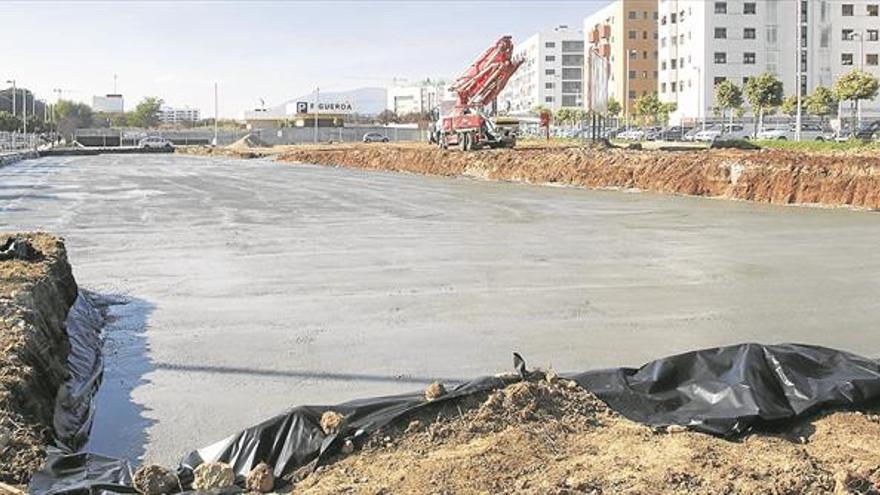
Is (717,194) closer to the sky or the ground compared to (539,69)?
closer to the ground

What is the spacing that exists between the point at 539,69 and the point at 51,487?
5939 inches

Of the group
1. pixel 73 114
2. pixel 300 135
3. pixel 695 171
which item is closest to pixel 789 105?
pixel 695 171

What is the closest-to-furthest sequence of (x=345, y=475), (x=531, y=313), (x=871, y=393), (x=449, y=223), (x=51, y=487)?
1. (x=51, y=487)
2. (x=345, y=475)
3. (x=871, y=393)
4. (x=531, y=313)
5. (x=449, y=223)

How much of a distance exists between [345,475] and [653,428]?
1.74m

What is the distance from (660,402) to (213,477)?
2.61 meters

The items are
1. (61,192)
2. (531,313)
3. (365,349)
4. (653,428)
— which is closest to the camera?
(653,428)

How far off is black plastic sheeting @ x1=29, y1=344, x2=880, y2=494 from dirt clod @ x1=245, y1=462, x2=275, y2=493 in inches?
5.6

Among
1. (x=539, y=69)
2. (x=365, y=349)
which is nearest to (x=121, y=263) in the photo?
(x=365, y=349)

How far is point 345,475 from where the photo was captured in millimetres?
4469

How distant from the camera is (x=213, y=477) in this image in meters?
4.34

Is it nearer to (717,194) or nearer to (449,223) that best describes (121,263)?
(449,223)

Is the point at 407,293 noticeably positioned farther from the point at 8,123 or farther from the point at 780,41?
the point at 8,123

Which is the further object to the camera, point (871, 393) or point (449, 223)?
point (449, 223)

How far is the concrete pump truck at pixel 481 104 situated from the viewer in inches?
1510
